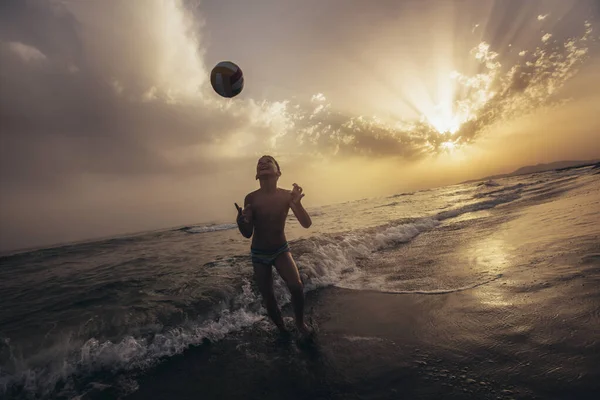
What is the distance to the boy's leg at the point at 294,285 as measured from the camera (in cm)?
476

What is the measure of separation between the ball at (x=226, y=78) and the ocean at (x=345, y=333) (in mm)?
5065

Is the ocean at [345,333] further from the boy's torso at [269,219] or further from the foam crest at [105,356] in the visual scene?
the boy's torso at [269,219]

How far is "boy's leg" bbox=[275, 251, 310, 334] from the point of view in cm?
476

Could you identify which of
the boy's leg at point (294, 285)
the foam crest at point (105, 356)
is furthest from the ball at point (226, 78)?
the foam crest at point (105, 356)

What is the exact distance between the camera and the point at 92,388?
13.3 ft

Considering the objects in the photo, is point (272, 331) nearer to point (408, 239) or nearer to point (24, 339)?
point (24, 339)

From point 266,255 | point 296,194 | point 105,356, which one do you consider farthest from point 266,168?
point 105,356

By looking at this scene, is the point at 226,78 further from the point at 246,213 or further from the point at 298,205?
the point at 298,205

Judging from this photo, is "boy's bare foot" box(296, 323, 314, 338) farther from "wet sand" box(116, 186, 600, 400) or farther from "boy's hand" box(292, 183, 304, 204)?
"boy's hand" box(292, 183, 304, 204)

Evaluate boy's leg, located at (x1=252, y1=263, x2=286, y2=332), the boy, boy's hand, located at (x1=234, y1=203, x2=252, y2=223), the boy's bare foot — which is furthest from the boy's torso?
the boy's bare foot

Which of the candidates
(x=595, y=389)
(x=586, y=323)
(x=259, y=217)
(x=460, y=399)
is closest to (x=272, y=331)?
(x=259, y=217)

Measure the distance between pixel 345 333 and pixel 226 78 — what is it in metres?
6.28

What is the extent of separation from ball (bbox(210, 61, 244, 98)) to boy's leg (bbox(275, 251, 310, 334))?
446 cm

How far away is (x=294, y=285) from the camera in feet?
15.8
